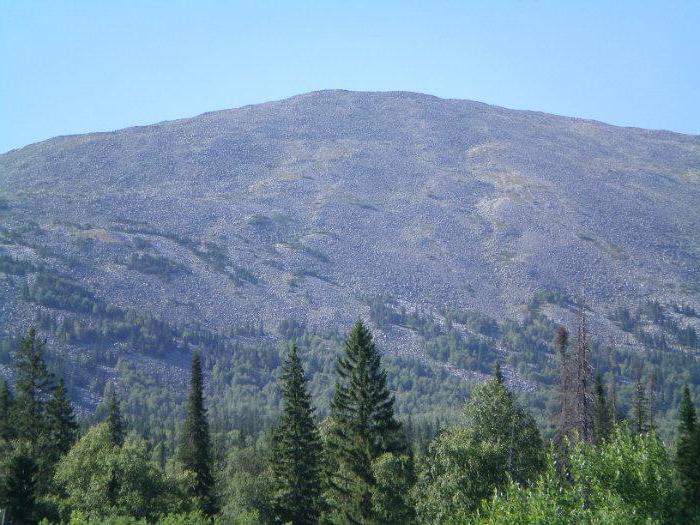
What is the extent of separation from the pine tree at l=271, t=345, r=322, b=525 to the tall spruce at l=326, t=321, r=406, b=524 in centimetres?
366

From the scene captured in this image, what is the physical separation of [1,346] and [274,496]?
14670 cm

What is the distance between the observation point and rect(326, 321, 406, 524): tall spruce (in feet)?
169

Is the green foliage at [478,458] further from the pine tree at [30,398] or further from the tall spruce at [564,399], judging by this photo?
the pine tree at [30,398]

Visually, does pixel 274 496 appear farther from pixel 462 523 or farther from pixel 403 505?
pixel 462 523

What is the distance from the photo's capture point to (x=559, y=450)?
61156 millimetres

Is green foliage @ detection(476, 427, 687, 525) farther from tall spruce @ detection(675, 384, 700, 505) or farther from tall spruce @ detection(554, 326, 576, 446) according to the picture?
tall spruce @ detection(675, 384, 700, 505)

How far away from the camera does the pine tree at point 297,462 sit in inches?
2307

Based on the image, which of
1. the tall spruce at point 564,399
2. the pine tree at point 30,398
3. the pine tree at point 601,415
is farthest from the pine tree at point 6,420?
the pine tree at point 601,415

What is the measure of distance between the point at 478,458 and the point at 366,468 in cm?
870

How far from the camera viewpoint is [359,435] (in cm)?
5309

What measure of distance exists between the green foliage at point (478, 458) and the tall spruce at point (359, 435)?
4.41 metres

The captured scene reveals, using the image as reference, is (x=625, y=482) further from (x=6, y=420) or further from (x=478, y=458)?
(x=6, y=420)

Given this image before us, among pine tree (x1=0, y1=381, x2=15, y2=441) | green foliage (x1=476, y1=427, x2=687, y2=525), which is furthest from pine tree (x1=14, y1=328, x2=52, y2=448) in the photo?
green foliage (x1=476, y1=427, x2=687, y2=525)

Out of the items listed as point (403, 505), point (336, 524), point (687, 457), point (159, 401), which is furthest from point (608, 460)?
point (159, 401)
